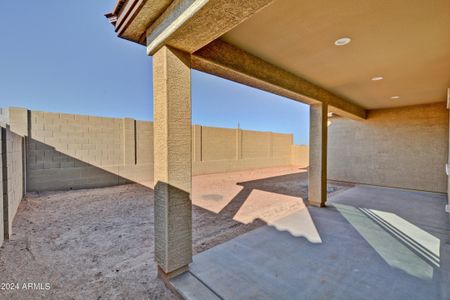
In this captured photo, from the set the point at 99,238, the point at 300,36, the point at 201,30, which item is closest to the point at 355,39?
the point at 300,36

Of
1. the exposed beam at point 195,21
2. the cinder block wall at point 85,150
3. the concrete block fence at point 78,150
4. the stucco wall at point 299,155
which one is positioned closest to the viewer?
the exposed beam at point 195,21

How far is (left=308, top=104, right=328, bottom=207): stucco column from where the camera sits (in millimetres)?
4434

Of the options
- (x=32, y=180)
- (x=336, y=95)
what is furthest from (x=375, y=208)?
(x=32, y=180)

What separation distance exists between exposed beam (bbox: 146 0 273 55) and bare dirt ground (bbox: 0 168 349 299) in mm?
2389

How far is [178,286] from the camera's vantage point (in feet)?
6.04

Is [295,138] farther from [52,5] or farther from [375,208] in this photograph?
[52,5]

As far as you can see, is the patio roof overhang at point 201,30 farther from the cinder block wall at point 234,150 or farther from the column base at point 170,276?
the cinder block wall at point 234,150

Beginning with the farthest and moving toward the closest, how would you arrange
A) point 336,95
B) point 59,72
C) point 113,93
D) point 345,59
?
point 113,93 < point 59,72 < point 336,95 < point 345,59

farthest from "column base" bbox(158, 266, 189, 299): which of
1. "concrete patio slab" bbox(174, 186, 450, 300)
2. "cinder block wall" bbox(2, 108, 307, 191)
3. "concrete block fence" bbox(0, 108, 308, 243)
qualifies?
"cinder block wall" bbox(2, 108, 307, 191)

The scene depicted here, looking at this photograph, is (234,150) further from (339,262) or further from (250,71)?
(339,262)

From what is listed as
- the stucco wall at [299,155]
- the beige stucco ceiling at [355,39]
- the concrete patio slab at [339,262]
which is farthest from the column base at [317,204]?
the stucco wall at [299,155]

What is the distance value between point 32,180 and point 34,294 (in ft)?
18.0

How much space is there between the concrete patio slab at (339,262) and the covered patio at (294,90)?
0.01 meters

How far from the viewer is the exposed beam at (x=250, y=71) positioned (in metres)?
2.29
